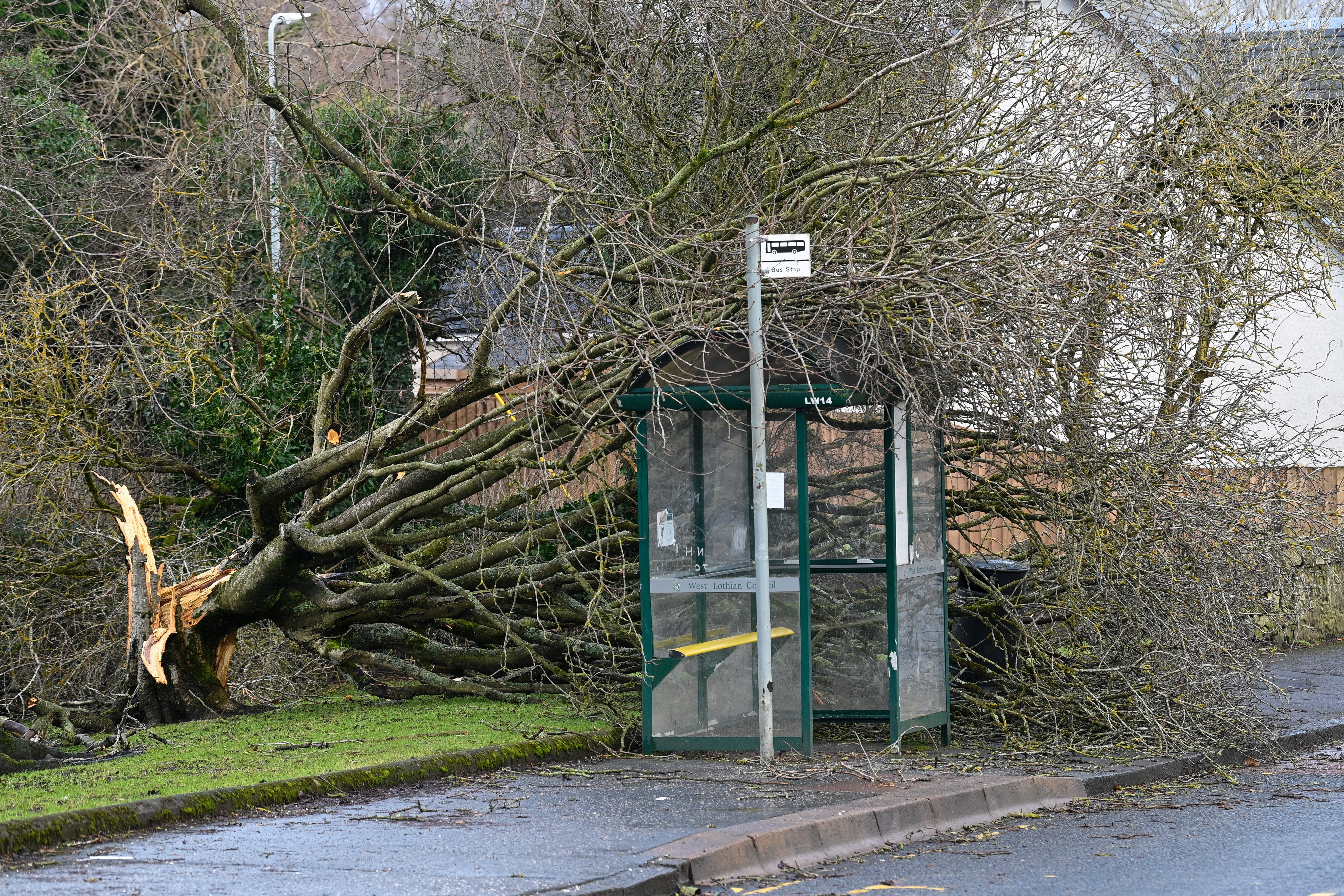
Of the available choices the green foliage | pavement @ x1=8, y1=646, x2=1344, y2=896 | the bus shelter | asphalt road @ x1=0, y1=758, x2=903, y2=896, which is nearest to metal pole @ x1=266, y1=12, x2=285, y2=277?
the green foliage

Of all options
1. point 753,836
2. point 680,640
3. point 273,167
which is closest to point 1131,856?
point 753,836

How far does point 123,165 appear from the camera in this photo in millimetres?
18422

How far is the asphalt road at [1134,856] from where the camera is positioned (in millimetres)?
5676

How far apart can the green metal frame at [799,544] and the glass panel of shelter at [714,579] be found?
0.02 m

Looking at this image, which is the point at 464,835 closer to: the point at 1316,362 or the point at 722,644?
the point at 722,644

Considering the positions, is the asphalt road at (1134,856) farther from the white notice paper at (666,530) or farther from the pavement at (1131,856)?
the white notice paper at (666,530)

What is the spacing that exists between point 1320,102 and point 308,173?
34.0ft

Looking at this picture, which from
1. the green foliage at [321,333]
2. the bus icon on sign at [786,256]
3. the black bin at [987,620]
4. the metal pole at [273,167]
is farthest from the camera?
the green foliage at [321,333]

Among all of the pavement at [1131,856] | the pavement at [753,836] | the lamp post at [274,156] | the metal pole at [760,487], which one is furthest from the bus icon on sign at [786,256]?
the lamp post at [274,156]

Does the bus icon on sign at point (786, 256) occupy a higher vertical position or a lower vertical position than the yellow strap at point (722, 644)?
higher

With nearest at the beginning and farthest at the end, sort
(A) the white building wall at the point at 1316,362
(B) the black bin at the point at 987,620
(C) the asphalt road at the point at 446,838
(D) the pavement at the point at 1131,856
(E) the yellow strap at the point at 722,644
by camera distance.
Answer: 1. (C) the asphalt road at the point at 446,838
2. (D) the pavement at the point at 1131,856
3. (E) the yellow strap at the point at 722,644
4. (B) the black bin at the point at 987,620
5. (A) the white building wall at the point at 1316,362

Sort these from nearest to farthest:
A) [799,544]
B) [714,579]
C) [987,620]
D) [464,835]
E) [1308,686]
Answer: [464,835]
[799,544]
[714,579]
[987,620]
[1308,686]

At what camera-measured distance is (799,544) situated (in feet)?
27.3

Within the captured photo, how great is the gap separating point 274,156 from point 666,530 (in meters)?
6.75
